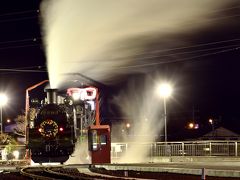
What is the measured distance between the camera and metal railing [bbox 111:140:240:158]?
130 feet

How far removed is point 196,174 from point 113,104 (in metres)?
99.8

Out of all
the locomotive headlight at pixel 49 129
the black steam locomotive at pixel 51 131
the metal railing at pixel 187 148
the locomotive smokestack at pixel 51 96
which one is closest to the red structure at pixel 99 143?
the black steam locomotive at pixel 51 131

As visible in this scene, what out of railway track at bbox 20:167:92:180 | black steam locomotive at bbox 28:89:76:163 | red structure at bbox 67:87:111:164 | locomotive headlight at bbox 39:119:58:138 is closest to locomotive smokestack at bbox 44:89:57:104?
black steam locomotive at bbox 28:89:76:163

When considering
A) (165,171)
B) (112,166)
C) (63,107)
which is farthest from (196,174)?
(63,107)

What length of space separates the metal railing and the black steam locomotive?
10.2m

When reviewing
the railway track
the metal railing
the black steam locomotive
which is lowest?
the railway track

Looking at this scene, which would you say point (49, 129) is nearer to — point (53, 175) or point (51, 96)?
point (51, 96)

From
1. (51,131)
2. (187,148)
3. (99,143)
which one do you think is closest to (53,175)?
(51,131)

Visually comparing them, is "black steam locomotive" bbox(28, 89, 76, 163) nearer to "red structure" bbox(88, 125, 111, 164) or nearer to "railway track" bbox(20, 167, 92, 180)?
"red structure" bbox(88, 125, 111, 164)

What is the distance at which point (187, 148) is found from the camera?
42.1 meters

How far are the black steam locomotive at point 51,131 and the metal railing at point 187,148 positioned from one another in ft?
33.4

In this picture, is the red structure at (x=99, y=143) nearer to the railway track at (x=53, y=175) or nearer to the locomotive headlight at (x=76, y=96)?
the locomotive headlight at (x=76, y=96)

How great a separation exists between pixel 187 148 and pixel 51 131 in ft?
40.6

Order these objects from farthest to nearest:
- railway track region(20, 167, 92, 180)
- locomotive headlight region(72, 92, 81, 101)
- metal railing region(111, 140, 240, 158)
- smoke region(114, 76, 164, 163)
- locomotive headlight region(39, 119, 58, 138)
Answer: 1. smoke region(114, 76, 164, 163)
2. metal railing region(111, 140, 240, 158)
3. locomotive headlight region(72, 92, 81, 101)
4. locomotive headlight region(39, 119, 58, 138)
5. railway track region(20, 167, 92, 180)
